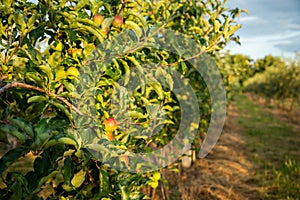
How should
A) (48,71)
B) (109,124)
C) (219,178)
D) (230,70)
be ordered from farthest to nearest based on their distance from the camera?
(230,70) < (219,178) < (109,124) < (48,71)

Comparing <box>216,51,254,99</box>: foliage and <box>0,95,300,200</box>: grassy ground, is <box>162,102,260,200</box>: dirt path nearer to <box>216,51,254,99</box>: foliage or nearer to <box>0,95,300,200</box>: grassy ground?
<box>0,95,300,200</box>: grassy ground

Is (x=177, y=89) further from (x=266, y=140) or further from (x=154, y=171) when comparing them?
(x=266, y=140)

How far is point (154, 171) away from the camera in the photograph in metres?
2.05

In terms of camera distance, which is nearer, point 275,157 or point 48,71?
point 48,71

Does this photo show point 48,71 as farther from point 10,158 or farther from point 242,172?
point 242,172

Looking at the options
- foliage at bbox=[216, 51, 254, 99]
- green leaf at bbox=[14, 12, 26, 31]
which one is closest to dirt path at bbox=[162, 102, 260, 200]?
foliage at bbox=[216, 51, 254, 99]

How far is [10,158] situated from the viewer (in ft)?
3.20

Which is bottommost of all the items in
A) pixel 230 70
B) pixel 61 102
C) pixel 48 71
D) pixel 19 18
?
pixel 61 102

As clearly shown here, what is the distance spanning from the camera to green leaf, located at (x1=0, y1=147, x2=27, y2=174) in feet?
Answer: 3.13

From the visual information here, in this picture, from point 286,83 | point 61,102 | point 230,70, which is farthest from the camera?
point 286,83

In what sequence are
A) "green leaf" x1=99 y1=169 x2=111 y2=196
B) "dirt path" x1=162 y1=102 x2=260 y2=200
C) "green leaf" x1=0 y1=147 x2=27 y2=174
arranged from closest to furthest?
1. "green leaf" x1=0 y1=147 x2=27 y2=174
2. "green leaf" x1=99 y1=169 x2=111 y2=196
3. "dirt path" x1=162 y1=102 x2=260 y2=200

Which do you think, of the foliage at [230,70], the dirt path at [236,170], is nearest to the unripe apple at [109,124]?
the dirt path at [236,170]

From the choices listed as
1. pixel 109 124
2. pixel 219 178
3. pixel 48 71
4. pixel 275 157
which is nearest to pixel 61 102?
pixel 48 71

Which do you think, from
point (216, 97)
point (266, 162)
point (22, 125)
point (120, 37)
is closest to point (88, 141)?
point (22, 125)
